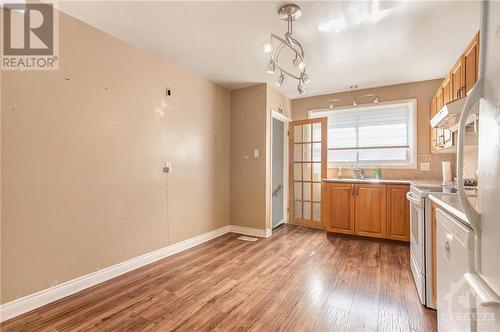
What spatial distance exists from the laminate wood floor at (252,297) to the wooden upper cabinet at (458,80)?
75.2 inches

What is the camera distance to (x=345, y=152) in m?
4.41

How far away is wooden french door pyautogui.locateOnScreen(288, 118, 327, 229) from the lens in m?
4.31

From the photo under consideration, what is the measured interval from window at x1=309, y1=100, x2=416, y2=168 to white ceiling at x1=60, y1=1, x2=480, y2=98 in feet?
2.68

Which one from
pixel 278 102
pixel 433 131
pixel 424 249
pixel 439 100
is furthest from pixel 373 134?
pixel 424 249

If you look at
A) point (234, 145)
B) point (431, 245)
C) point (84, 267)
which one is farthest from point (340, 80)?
point (84, 267)

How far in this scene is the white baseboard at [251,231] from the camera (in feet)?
12.6

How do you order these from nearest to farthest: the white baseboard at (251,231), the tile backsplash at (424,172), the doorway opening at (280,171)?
the tile backsplash at (424,172) < the white baseboard at (251,231) < the doorway opening at (280,171)

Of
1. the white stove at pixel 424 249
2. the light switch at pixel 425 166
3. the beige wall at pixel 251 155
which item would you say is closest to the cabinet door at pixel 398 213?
the light switch at pixel 425 166

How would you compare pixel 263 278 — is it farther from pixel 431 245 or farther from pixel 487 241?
pixel 487 241

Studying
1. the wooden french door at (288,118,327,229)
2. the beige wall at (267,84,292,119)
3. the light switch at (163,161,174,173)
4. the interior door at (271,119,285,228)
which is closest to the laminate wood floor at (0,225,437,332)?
the light switch at (163,161,174,173)

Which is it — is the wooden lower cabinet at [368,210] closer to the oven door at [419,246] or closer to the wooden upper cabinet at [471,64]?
the oven door at [419,246]

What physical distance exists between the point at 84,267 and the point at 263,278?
69.0 inches

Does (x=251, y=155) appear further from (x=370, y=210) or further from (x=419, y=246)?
(x=419, y=246)

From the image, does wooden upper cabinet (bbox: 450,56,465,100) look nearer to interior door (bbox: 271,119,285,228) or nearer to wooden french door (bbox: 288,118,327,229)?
wooden french door (bbox: 288,118,327,229)
